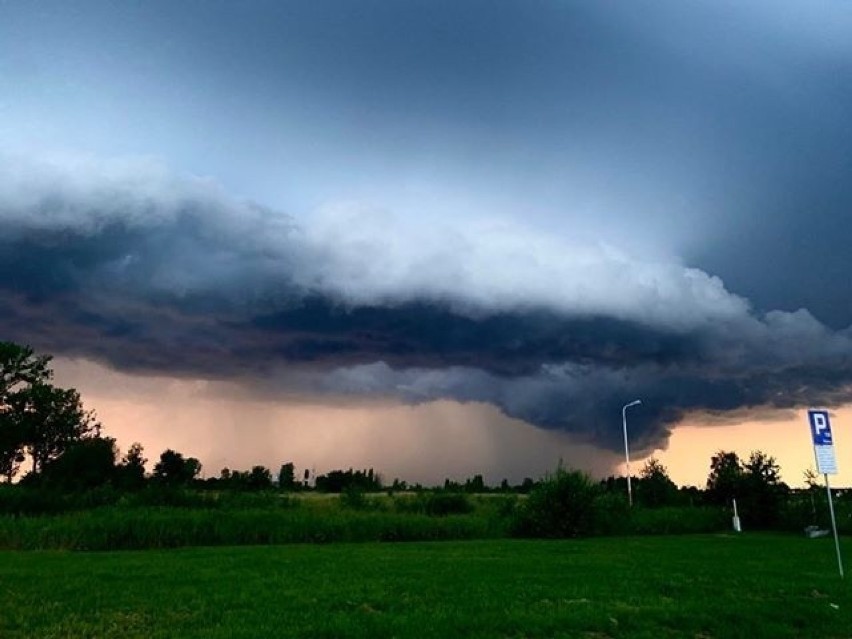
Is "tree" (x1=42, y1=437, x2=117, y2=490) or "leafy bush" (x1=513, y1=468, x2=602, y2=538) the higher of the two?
"tree" (x1=42, y1=437, x2=117, y2=490)

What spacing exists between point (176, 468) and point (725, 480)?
94333 millimetres

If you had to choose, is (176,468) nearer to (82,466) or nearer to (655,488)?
(82,466)

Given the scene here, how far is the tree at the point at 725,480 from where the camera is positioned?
206ft

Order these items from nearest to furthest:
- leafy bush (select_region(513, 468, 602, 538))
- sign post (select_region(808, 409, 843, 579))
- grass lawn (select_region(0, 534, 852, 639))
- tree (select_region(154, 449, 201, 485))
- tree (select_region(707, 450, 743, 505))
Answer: grass lawn (select_region(0, 534, 852, 639)) < sign post (select_region(808, 409, 843, 579)) < leafy bush (select_region(513, 468, 602, 538)) < tree (select_region(707, 450, 743, 505)) < tree (select_region(154, 449, 201, 485))

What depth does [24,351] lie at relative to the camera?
9469cm

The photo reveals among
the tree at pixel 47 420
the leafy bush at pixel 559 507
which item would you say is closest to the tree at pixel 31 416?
the tree at pixel 47 420

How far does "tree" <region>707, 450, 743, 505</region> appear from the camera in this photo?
206ft

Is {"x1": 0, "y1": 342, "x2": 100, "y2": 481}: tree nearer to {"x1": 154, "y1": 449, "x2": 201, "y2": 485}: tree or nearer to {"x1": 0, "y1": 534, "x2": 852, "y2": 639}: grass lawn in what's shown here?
{"x1": 154, "y1": 449, "x2": 201, "y2": 485}: tree

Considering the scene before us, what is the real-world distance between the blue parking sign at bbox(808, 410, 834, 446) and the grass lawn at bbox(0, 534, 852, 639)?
431 cm

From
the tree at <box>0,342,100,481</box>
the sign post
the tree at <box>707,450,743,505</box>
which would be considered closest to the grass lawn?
the sign post

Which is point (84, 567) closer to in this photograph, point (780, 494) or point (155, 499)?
point (155, 499)

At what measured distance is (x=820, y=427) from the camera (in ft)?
78.8

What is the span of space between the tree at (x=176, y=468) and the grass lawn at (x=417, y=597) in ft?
334

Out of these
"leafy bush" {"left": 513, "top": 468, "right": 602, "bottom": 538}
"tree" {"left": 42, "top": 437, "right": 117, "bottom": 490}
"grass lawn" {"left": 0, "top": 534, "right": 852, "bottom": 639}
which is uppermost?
"tree" {"left": 42, "top": 437, "right": 117, "bottom": 490}
